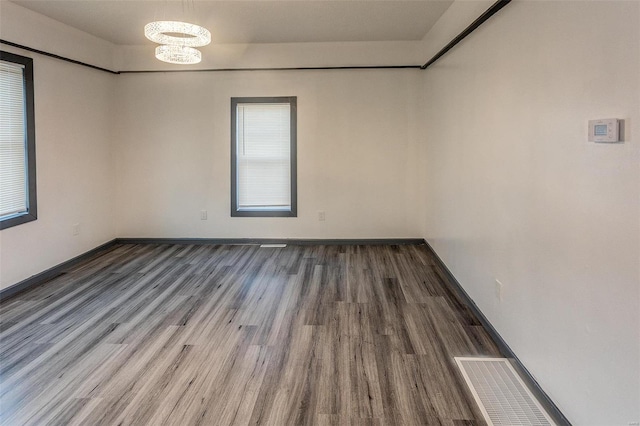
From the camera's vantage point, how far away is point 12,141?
4.13 meters

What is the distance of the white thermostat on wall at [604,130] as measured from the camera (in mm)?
1637

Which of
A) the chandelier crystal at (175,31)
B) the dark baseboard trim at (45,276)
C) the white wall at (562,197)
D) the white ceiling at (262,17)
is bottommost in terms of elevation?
the dark baseboard trim at (45,276)

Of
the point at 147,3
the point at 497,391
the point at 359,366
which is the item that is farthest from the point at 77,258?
the point at 497,391

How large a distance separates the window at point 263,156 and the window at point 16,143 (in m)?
2.37

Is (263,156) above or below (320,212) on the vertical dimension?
above

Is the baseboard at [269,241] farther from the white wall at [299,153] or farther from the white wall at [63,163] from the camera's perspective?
the white wall at [63,163]

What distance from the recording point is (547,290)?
225cm

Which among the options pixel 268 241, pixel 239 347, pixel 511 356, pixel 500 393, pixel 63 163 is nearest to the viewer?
pixel 500 393

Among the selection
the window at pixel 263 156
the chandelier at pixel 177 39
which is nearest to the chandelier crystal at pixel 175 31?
the chandelier at pixel 177 39

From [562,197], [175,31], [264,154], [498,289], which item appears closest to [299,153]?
[264,154]

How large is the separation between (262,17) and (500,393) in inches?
161

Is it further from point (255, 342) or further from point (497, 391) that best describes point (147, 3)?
point (497, 391)

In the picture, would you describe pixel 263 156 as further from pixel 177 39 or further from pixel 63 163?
pixel 177 39

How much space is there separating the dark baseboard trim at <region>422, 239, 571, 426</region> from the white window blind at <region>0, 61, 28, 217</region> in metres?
4.35
